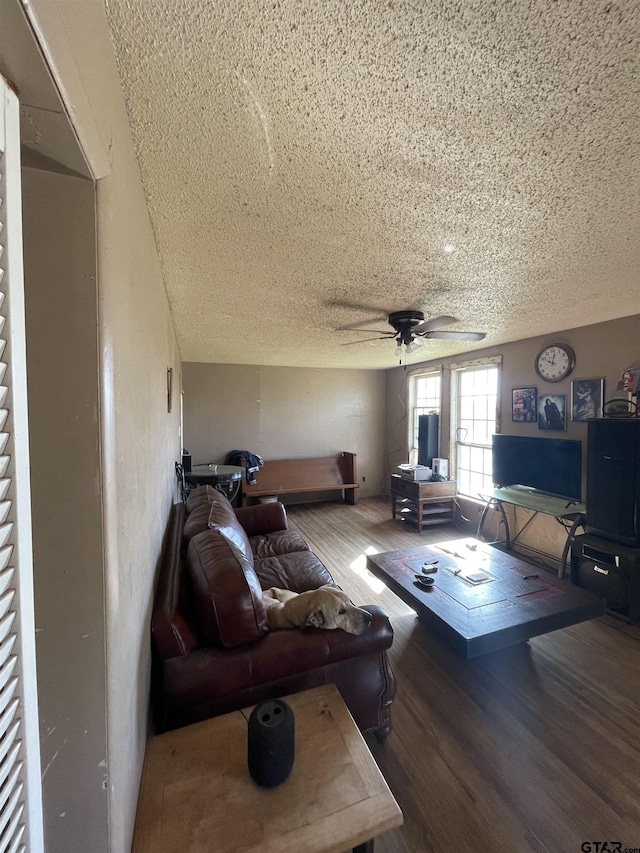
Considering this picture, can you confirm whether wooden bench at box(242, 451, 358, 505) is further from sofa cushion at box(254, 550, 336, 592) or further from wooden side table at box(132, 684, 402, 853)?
wooden side table at box(132, 684, 402, 853)

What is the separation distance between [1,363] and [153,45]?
2.54 feet

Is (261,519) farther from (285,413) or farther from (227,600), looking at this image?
(285,413)

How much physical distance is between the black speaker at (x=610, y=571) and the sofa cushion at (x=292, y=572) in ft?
6.63

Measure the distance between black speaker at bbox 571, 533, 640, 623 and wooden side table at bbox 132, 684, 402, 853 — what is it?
2417 millimetres

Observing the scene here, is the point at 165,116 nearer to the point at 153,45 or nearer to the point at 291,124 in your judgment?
the point at 153,45

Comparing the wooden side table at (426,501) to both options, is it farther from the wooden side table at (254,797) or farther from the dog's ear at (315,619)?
the wooden side table at (254,797)

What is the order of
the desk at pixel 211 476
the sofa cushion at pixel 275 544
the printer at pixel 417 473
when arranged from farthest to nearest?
the printer at pixel 417 473 → the desk at pixel 211 476 → the sofa cushion at pixel 275 544

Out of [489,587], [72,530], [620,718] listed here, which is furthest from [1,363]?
[620,718]

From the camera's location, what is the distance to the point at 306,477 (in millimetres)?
5453

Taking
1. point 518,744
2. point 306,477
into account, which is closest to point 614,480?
point 518,744

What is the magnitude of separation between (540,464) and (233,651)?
10.6 feet

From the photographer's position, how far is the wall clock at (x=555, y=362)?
3.17 meters

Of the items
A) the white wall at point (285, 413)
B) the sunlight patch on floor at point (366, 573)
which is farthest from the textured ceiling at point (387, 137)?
the white wall at point (285, 413)

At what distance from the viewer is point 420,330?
2.65 meters
